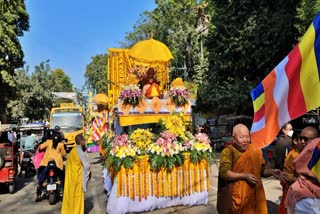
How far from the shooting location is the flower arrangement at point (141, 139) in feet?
23.7

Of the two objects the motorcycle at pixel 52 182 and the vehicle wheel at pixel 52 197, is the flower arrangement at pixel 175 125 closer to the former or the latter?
the motorcycle at pixel 52 182

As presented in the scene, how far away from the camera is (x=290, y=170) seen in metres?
4.19

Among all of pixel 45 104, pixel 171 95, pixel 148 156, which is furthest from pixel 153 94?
pixel 45 104

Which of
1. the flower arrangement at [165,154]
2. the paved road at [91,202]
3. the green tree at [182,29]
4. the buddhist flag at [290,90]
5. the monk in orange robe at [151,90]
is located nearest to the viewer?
the buddhist flag at [290,90]

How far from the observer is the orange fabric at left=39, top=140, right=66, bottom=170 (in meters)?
8.22

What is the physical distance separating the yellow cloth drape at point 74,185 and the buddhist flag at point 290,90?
12.6 feet

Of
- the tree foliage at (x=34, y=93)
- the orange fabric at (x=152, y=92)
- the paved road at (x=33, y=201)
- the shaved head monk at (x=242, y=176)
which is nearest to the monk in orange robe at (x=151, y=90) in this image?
the orange fabric at (x=152, y=92)

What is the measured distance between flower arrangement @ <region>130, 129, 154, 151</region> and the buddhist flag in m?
4.03

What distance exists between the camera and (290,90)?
297cm

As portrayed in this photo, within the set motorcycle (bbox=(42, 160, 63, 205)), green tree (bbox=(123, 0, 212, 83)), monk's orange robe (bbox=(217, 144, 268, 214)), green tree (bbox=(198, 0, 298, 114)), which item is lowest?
motorcycle (bbox=(42, 160, 63, 205))

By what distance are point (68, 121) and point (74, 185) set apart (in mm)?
16986

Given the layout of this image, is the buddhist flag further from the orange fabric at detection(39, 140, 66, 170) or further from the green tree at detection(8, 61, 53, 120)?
the green tree at detection(8, 61, 53, 120)

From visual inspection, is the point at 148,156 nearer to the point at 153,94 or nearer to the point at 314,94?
the point at 153,94

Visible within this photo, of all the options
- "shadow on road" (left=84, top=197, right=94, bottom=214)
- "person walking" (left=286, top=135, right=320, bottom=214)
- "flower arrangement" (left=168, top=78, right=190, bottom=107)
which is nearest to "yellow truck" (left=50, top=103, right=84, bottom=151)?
"shadow on road" (left=84, top=197, right=94, bottom=214)
